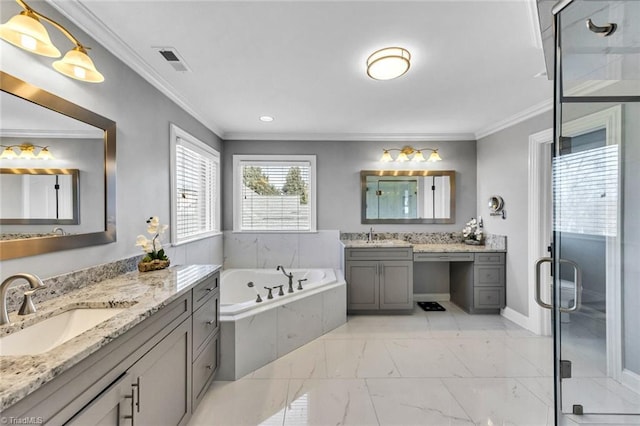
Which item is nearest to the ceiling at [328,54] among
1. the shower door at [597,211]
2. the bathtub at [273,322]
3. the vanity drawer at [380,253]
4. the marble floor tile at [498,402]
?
the shower door at [597,211]

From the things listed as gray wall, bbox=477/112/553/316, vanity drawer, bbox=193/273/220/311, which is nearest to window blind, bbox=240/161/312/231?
vanity drawer, bbox=193/273/220/311

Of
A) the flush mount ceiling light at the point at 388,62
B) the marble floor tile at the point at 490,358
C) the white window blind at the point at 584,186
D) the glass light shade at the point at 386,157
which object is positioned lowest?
the marble floor tile at the point at 490,358

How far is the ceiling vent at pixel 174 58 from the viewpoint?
6.27ft

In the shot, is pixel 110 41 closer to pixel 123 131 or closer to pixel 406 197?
pixel 123 131

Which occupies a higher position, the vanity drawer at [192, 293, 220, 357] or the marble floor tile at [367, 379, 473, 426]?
the vanity drawer at [192, 293, 220, 357]

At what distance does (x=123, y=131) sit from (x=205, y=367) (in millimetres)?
1751

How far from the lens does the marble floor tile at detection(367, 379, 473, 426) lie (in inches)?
71.2

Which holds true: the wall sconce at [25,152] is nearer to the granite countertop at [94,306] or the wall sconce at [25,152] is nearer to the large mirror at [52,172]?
the large mirror at [52,172]

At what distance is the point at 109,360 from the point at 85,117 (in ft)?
4.58

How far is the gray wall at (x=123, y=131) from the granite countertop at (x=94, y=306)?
8.2 inches

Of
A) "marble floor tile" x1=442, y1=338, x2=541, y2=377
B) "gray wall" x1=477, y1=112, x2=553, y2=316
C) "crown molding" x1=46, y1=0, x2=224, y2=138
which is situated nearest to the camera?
"crown molding" x1=46, y1=0, x2=224, y2=138

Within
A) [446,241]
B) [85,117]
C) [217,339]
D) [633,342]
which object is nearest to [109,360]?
[217,339]

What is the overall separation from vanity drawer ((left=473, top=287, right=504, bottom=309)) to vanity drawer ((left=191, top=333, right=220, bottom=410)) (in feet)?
10.3

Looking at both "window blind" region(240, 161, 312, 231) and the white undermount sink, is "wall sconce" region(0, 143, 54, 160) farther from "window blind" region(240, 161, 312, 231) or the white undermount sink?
"window blind" region(240, 161, 312, 231)
